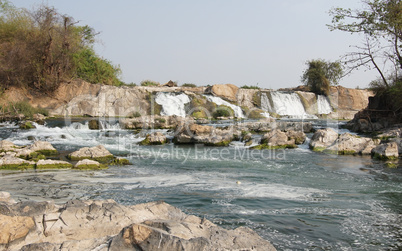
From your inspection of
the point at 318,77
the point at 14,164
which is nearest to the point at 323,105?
the point at 318,77

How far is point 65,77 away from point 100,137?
12.4 meters

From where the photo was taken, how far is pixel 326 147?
12570 mm

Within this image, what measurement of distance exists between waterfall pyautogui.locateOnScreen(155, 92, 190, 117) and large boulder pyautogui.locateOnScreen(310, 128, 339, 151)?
1330cm

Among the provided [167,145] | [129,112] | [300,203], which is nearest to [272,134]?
[167,145]

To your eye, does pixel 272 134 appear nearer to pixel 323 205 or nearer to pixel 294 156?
pixel 294 156

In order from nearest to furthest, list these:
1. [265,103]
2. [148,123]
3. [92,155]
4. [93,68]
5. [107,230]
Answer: [107,230]
[92,155]
[148,123]
[93,68]
[265,103]

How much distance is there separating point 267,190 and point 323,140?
286 inches

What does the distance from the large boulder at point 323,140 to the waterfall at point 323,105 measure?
838 inches

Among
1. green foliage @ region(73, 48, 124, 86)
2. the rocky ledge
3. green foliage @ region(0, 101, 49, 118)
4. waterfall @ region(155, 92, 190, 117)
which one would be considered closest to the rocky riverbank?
waterfall @ region(155, 92, 190, 117)

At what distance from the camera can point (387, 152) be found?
10852mm

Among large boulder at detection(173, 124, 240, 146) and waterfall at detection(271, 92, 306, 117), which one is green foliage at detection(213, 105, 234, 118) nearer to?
waterfall at detection(271, 92, 306, 117)

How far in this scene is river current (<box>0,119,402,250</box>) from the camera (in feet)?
14.5

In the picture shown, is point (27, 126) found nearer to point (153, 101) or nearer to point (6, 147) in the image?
point (6, 147)

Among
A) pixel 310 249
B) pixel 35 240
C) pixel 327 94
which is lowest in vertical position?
pixel 310 249
